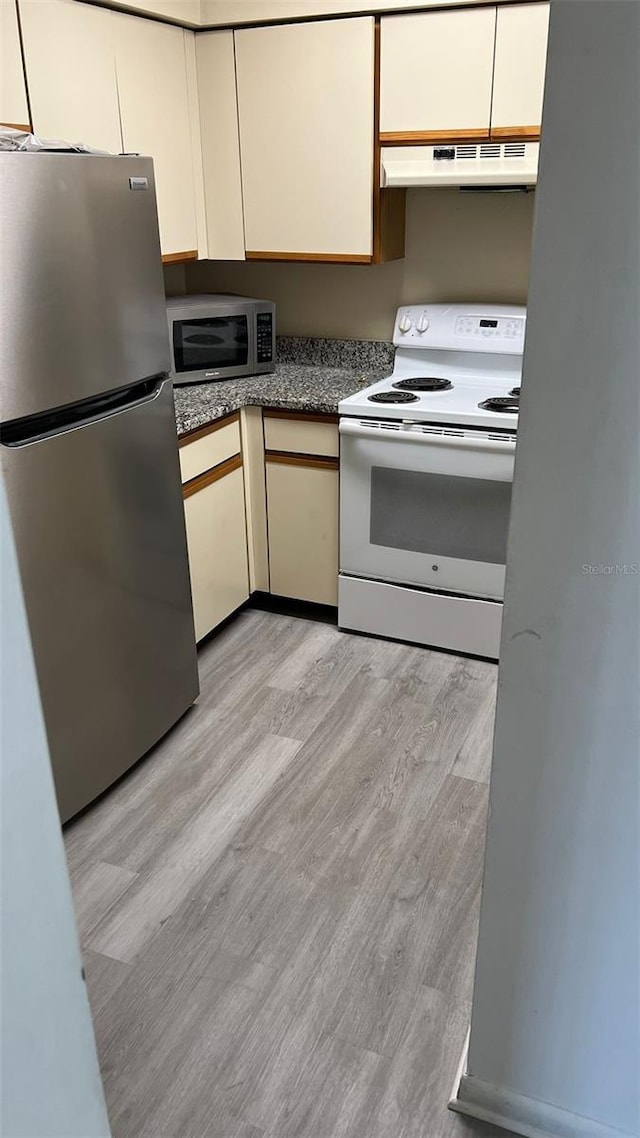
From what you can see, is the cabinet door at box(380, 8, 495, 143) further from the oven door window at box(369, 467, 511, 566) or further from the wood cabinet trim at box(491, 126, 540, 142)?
the oven door window at box(369, 467, 511, 566)

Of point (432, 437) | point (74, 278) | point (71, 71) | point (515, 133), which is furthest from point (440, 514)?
point (71, 71)

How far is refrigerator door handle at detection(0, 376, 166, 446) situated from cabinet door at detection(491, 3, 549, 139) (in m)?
1.29

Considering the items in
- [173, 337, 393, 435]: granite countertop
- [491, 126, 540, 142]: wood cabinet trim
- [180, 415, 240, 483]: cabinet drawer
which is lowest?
[180, 415, 240, 483]: cabinet drawer

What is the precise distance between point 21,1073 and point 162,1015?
1181 millimetres

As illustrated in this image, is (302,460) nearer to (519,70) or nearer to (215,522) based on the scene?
(215,522)

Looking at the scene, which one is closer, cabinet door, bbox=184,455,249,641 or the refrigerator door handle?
the refrigerator door handle

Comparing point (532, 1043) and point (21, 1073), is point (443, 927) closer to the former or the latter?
point (532, 1043)

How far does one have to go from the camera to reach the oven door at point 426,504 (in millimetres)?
2711

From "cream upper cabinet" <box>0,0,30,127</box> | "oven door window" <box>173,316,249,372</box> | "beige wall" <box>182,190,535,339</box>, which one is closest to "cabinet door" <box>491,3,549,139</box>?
"beige wall" <box>182,190,535,339</box>

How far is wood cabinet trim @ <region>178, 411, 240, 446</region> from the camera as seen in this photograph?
2669mm

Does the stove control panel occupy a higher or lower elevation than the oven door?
higher

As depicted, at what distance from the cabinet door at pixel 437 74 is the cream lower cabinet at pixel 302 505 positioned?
943 millimetres

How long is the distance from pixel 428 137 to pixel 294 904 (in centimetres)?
222

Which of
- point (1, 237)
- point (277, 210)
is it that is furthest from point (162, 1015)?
point (277, 210)
